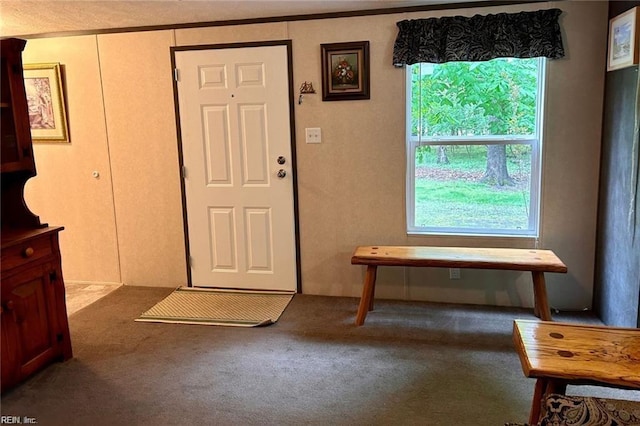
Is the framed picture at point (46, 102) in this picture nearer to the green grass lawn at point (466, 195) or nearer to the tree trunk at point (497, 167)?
the green grass lawn at point (466, 195)

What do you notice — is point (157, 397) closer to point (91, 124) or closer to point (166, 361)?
point (166, 361)

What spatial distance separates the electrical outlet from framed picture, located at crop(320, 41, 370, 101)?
0.87ft

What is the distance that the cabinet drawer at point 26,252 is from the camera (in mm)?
2559

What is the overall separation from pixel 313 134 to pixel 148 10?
141 cm

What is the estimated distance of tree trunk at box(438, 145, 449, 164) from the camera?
3621 mm

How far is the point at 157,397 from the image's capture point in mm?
2568

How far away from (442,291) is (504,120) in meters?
1.32

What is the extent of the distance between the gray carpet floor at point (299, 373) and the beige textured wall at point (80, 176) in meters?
0.82

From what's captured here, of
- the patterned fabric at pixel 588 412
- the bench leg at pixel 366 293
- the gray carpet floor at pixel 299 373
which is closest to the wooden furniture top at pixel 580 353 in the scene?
the patterned fabric at pixel 588 412

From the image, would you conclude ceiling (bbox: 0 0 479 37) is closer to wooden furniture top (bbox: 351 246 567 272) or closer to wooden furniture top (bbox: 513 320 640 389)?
wooden furniture top (bbox: 351 246 567 272)

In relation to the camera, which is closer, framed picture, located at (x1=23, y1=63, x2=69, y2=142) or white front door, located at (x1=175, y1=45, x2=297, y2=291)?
white front door, located at (x1=175, y1=45, x2=297, y2=291)

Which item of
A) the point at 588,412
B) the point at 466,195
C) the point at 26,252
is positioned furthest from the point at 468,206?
the point at 26,252

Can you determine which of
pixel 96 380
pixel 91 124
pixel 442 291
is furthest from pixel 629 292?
pixel 91 124

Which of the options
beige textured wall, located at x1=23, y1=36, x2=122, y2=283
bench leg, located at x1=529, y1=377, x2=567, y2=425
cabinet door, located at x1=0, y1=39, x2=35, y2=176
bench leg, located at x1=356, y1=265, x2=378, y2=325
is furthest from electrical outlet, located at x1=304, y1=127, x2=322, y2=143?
bench leg, located at x1=529, y1=377, x2=567, y2=425
